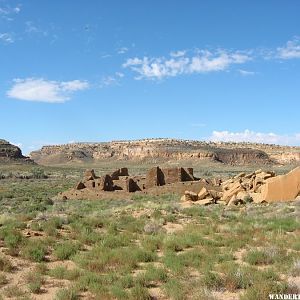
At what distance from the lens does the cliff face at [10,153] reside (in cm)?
10481

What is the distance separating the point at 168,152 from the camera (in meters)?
125

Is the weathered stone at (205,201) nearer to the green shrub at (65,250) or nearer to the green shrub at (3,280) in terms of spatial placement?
the green shrub at (65,250)

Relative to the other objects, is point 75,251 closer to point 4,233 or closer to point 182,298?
point 4,233

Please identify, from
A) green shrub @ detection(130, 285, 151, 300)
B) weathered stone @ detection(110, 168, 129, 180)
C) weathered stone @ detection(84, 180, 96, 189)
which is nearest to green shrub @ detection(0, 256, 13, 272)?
green shrub @ detection(130, 285, 151, 300)

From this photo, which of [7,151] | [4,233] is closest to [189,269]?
[4,233]

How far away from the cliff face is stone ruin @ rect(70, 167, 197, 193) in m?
69.7

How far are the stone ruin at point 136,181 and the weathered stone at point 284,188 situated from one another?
523 inches

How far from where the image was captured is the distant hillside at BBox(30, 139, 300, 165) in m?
120

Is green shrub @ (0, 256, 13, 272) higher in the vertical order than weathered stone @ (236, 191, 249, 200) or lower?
lower

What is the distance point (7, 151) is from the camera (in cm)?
10812

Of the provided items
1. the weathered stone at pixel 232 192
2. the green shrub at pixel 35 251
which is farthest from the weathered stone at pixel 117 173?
the green shrub at pixel 35 251

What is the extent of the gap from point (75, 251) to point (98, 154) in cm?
13428

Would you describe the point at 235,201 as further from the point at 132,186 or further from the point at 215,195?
the point at 132,186

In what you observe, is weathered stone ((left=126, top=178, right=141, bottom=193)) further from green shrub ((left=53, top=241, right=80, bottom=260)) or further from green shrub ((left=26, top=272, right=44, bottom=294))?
green shrub ((left=26, top=272, right=44, bottom=294))
